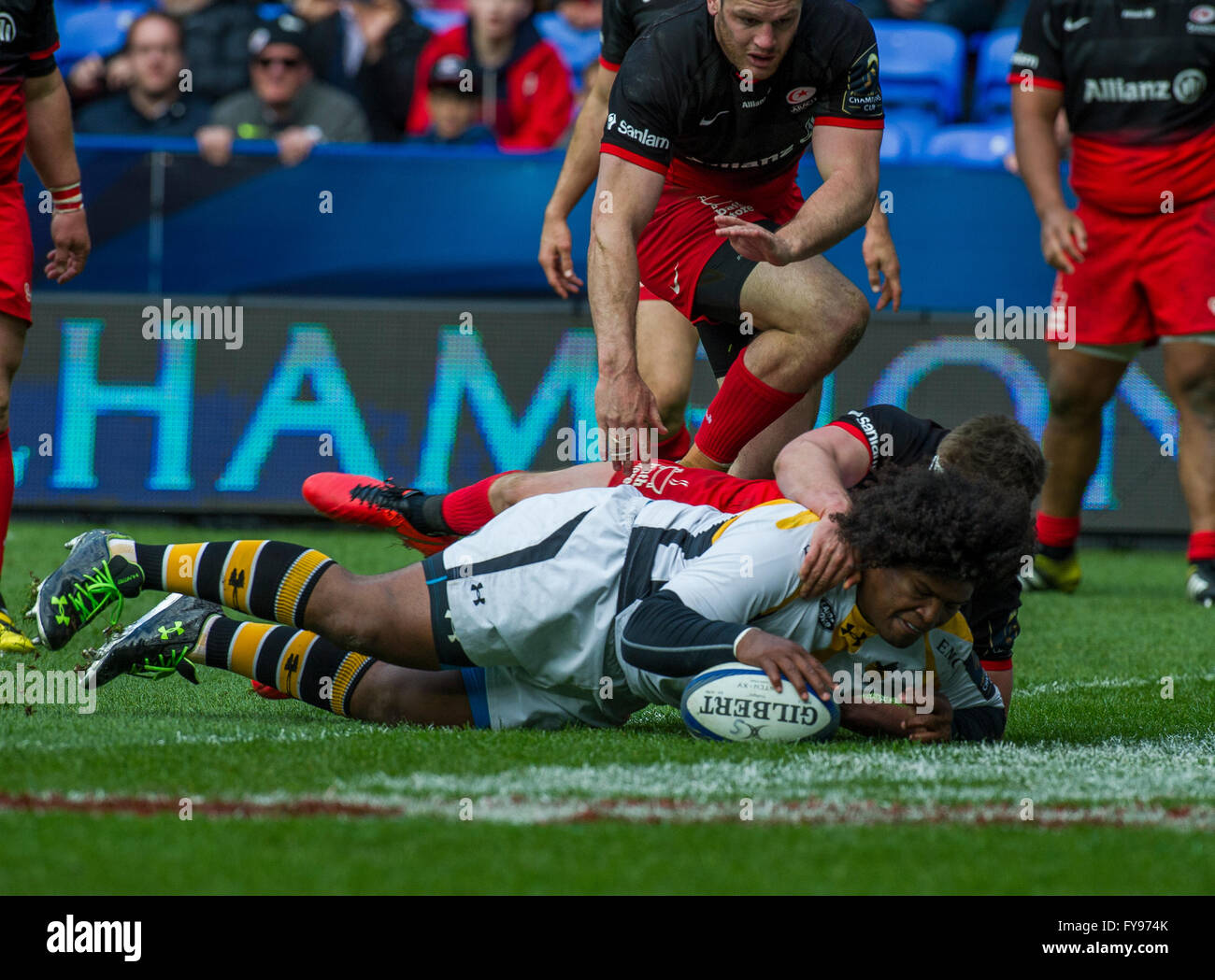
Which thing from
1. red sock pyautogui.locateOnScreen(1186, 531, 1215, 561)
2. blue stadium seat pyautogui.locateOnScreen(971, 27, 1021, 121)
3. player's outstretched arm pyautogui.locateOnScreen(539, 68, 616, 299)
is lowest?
red sock pyautogui.locateOnScreen(1186, 531, 1215, 561)

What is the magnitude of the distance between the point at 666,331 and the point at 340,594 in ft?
7.19

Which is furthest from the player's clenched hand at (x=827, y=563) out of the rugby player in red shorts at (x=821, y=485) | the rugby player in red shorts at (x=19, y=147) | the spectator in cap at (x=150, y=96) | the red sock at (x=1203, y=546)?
the spectator in cap at (x=150, y=96)

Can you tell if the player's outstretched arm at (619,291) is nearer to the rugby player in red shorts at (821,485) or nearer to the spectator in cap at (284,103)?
the rugby player in red shorts at (821,485)

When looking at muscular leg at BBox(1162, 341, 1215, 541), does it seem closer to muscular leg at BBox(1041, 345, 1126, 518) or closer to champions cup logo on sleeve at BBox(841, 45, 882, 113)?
muscular leg at BBox(1041, 345, 1126, 518)

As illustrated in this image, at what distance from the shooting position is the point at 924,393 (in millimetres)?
8734

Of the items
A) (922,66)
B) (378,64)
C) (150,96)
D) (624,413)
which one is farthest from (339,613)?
(922,66)

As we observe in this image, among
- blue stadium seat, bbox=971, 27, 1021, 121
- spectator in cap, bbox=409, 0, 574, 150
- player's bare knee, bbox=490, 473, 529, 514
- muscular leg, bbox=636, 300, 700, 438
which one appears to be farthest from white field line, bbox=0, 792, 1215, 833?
blue stadium seat, bbox=971, 27, 1021, 121

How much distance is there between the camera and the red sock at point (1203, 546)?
716 cm

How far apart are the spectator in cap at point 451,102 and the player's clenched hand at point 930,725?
645 cm

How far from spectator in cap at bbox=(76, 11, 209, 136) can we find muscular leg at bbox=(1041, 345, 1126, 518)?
5214mm

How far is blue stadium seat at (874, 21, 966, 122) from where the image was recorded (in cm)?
1066

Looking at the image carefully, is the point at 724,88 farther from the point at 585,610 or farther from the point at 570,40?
the point at 570,40
